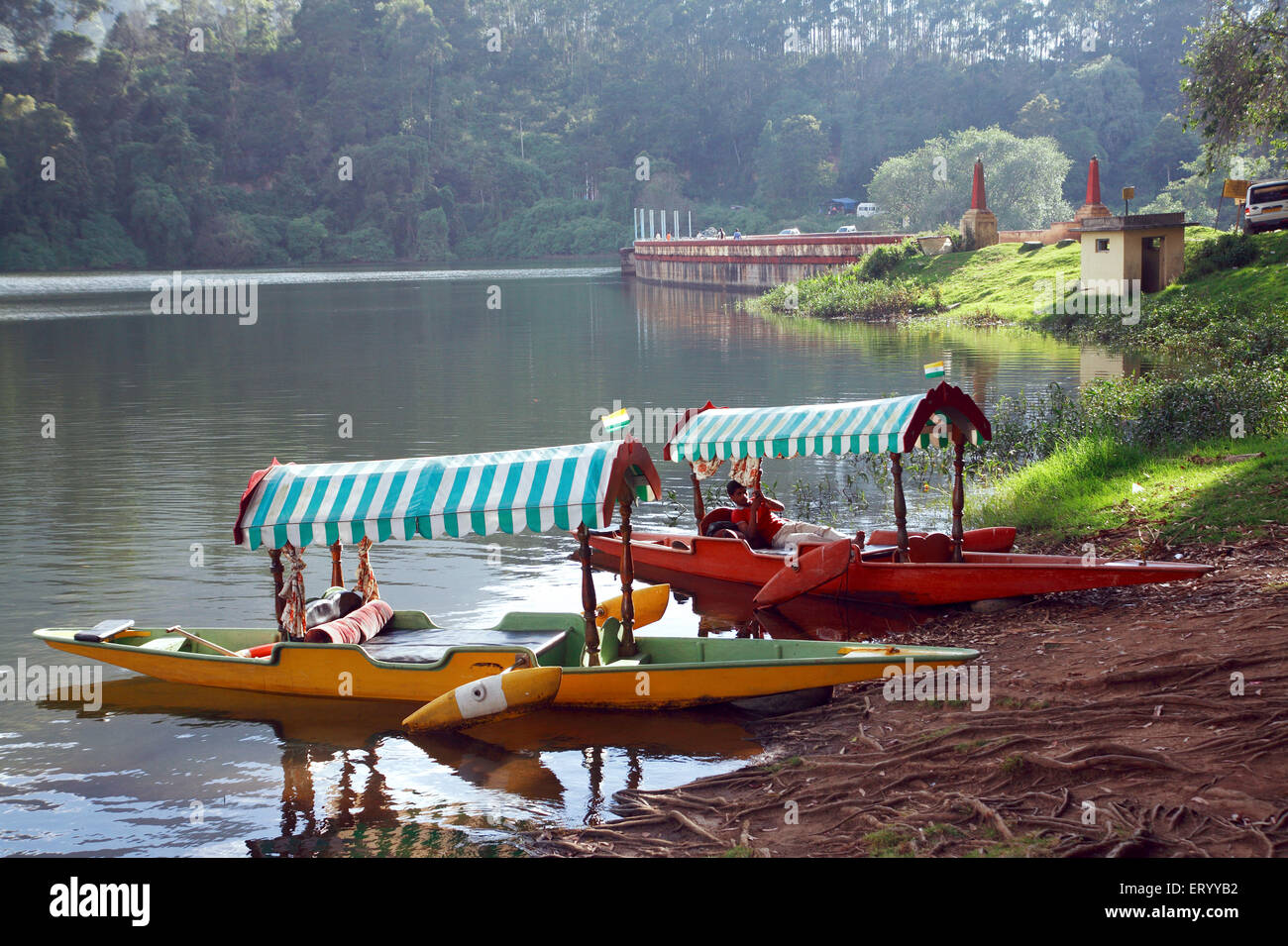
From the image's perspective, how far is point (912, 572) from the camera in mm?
15445

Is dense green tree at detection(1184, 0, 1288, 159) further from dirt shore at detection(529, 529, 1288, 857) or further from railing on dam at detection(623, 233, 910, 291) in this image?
dirt shore at detection(529, 529, 1288, 857)

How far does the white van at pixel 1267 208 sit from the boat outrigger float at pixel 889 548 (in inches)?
1371

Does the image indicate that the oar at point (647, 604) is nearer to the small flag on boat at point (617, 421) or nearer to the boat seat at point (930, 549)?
the small flag on boat at point (617, 421)

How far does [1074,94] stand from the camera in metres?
136

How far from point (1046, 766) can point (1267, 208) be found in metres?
43.1

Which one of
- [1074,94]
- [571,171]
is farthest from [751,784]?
[571,171]

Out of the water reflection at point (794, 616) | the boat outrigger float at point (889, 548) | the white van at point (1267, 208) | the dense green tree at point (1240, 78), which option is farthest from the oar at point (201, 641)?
the white van at point (1267, 208)

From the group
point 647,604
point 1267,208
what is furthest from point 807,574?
point 1267,208

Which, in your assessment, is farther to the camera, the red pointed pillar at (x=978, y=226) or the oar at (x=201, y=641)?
the red pointed pillar at (x=978, y=226)

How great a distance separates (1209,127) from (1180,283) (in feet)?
20.4

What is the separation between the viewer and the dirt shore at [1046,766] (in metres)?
7.96

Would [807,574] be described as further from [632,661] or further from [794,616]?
[632,661]

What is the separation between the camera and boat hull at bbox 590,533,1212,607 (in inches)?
544
